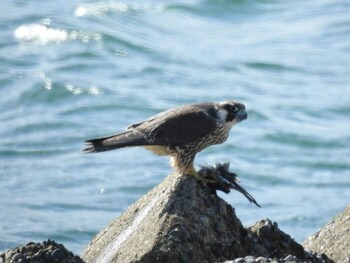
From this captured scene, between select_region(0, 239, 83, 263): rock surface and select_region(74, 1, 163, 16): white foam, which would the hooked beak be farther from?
select_region(74, 1, 163, 16): white foam

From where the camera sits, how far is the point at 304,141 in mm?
20844

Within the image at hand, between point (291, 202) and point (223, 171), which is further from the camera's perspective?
point (291, 202)

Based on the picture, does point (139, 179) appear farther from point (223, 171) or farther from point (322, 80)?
point (223, 171)

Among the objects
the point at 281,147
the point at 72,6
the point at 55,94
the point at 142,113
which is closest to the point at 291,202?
the point at 281,147

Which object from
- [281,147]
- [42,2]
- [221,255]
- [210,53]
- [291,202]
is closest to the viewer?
[221,255]

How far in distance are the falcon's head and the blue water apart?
7.74 metres

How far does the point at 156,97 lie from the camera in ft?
71.9

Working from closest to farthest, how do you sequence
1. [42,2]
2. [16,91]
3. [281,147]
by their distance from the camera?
[281,147], [16,91], [42,2]

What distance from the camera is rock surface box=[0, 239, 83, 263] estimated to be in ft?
23.8

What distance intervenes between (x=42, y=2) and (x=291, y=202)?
9.39 metres

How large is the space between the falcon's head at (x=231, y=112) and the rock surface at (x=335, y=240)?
117 cm

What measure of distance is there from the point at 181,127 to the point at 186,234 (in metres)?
1.60

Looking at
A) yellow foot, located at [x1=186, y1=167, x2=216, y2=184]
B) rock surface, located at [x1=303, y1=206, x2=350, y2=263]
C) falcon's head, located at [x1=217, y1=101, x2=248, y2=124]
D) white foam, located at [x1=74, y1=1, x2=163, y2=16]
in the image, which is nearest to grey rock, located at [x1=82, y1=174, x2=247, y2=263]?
yellow foot, located at [x1=186, y1=167, x2=216, y2=184]

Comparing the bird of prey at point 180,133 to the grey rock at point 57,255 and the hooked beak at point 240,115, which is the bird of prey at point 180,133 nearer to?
the hooked beak at point 240,115
